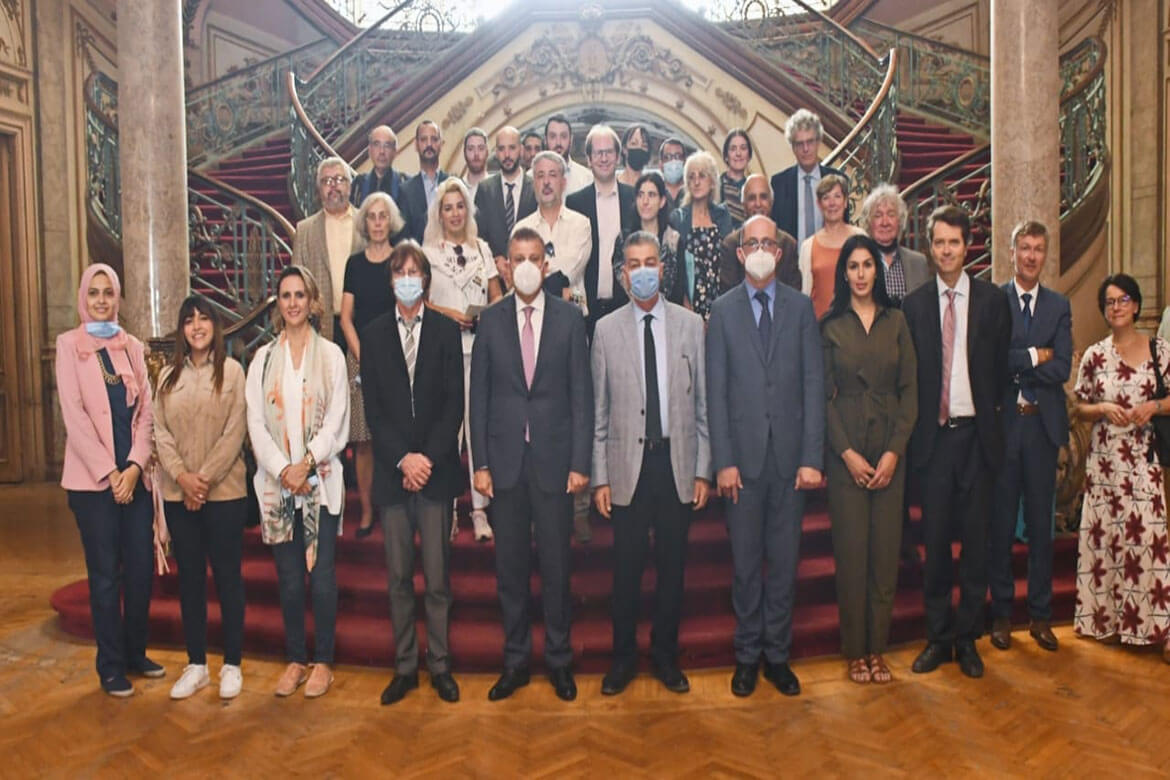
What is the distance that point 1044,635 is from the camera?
3830 mm

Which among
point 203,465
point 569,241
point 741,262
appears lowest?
point 203,465

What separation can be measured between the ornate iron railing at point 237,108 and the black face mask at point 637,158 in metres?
5.83

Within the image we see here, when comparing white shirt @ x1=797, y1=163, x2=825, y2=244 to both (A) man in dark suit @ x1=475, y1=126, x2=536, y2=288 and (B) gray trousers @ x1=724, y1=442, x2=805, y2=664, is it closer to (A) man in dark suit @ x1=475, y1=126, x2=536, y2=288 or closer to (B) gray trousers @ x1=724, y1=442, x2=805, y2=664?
(A) man in dark suit @ x1=475, y1=126, x2=536, y2=288

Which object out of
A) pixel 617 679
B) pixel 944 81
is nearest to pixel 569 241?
pixel 617 679

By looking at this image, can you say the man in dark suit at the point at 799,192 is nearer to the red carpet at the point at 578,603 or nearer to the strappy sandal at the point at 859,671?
the red carpet at the point at 578,603

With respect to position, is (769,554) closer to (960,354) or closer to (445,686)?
(960,354)

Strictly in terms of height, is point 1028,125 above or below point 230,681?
above

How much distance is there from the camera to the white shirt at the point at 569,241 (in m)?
4.12

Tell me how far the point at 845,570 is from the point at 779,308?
1.06 m

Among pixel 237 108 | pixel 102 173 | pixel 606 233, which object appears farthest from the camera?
pixel 237 108

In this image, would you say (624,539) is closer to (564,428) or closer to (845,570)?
(564,428)

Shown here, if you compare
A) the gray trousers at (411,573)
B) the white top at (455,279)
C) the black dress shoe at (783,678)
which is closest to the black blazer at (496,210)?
the white top at (455,279)

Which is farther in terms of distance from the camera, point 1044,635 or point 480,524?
point 480,524

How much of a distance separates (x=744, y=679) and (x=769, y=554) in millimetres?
481
